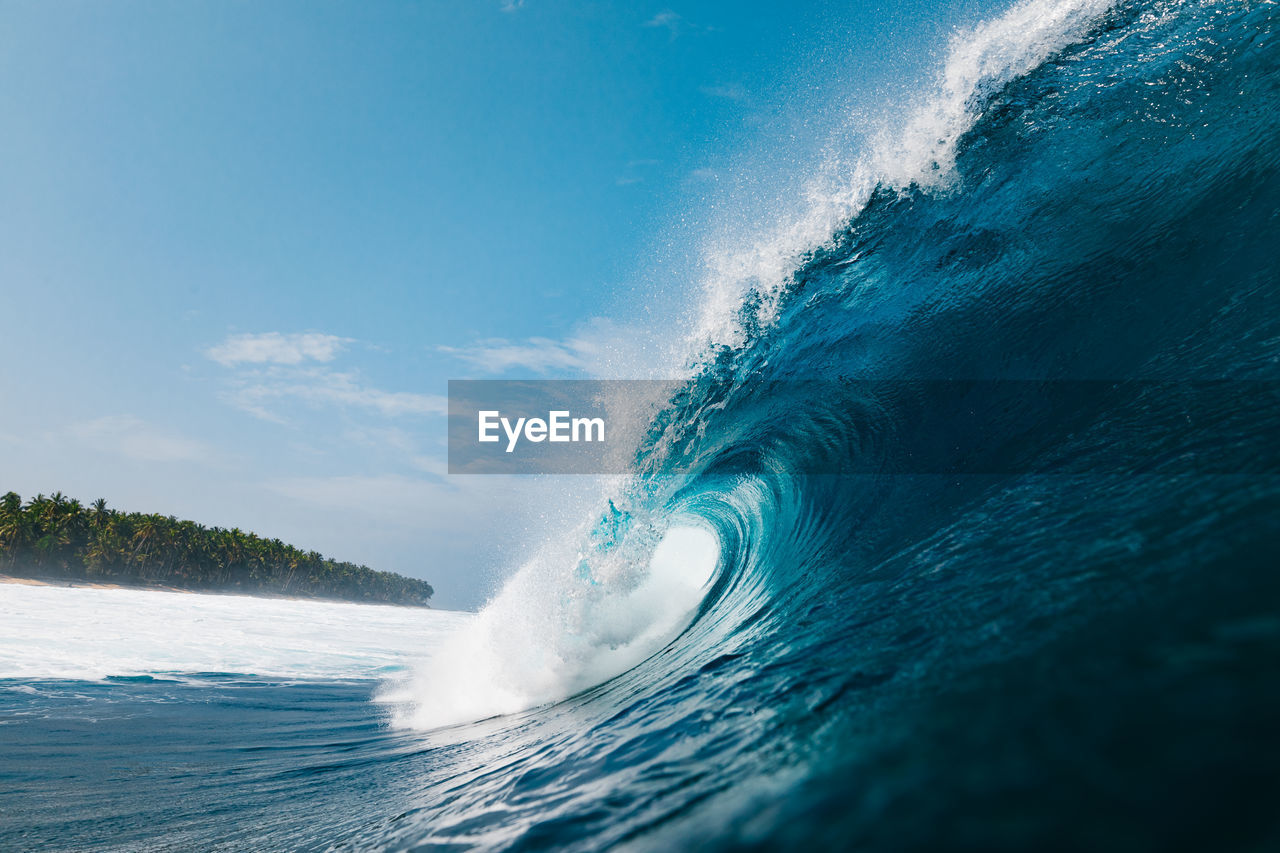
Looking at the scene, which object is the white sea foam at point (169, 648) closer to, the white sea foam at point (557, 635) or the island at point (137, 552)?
the white sea foam at point (557, 635)

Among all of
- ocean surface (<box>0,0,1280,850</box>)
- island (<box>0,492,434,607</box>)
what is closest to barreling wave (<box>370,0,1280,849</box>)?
ocean surface (<box>0,0,1280,850</box>)

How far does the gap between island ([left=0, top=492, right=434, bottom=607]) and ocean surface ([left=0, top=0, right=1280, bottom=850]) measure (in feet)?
202

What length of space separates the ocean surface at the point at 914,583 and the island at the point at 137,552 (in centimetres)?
6156

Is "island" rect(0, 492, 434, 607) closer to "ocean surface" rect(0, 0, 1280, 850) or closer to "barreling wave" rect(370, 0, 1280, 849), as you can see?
"ocean surface" rect(0, 0, 1280, 850)

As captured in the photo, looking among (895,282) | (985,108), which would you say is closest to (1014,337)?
(895,282)

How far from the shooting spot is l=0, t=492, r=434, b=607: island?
53812mm

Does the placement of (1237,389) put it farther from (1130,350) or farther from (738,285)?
(738,285)

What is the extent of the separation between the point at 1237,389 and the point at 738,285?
5714 mm

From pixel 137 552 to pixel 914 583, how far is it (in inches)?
3017

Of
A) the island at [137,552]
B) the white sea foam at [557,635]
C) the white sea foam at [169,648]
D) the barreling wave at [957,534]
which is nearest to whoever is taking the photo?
the barreling wave at [957,534]

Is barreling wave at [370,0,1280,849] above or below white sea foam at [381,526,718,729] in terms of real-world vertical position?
above

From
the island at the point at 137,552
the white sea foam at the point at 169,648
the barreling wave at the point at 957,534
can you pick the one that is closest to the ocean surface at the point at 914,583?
the barreling wave at the point at 957,534

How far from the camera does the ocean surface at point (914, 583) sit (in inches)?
55.4

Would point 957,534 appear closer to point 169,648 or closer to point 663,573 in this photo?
point 663,573
